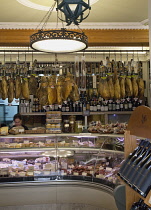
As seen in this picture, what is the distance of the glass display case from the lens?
464cm

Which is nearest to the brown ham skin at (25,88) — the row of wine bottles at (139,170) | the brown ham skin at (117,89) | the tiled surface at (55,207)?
the brown ham skin at (117,89)

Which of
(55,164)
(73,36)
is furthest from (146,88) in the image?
(73,36)

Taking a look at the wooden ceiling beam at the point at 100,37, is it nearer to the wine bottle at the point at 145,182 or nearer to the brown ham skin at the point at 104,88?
the brown ham skin at the point at 104,88

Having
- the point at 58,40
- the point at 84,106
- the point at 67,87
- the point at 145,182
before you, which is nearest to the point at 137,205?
the point at 145,182

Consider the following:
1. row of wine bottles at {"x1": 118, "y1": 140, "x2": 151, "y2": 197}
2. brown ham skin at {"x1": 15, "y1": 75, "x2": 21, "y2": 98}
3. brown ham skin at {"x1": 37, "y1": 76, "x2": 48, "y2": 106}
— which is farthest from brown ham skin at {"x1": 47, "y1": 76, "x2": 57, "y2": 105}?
row of wine bottles at {"x1": 118, "y1": 140, "x2": 151, "y2": 197}

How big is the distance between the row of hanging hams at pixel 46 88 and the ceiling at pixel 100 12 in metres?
1.31

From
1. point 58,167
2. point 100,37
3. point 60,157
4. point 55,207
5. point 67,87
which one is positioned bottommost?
point 55,207

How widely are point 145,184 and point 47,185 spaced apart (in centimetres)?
299

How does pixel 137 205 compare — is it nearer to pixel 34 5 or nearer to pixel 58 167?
pixel 58 167

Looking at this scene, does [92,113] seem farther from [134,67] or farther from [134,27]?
[134,27]

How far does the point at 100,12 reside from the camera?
4887mm

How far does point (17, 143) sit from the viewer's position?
16.3 ft

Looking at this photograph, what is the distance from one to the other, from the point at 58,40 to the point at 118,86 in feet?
10.1

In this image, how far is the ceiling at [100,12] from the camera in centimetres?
446
